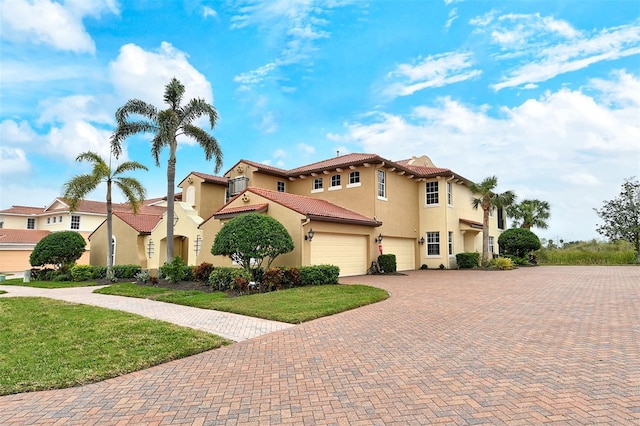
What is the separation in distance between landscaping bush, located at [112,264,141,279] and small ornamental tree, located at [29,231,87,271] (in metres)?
3.71

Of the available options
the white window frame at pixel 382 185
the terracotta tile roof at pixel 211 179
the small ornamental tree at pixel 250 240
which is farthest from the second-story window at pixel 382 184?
the terracotta tile roof at pixel 211 179

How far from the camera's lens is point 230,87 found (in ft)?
58.1

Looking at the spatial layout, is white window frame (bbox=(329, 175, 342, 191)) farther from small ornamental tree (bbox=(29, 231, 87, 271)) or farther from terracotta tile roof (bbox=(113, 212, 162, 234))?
small ornamental tree (bbox=(29, 231, 87, 271))

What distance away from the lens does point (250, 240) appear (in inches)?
568

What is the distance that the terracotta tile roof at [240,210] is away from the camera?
17938mm

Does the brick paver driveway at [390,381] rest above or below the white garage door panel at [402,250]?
below

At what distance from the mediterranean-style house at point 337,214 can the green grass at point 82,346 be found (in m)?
9.32

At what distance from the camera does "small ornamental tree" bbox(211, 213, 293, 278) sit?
1443 cm

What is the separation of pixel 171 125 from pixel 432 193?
54.5 ft

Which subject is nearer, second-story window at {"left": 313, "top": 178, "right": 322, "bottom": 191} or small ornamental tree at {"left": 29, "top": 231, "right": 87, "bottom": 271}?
small ornamental tree at {"left": 29, "top": 231, "right": 87, "bottom": 271}

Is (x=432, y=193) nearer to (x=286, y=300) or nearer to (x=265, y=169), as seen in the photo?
(x=265, y=169)

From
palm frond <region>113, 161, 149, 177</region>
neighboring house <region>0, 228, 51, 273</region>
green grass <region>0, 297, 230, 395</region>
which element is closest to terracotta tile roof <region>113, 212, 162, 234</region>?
palm frond <region>113, 161, 149, 177</region>

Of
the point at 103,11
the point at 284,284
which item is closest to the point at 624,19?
the point at 284,284

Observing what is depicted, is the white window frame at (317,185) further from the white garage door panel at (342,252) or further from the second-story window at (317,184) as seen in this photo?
the white garage door panel at (342,252)
